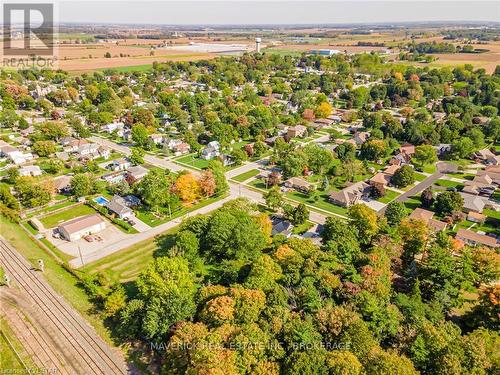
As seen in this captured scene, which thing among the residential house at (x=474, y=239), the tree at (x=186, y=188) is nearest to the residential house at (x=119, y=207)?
the tree at (x=186, y=188)

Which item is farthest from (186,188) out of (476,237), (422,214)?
(476,237)

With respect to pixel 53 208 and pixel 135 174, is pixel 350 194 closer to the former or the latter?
pixel 135 174

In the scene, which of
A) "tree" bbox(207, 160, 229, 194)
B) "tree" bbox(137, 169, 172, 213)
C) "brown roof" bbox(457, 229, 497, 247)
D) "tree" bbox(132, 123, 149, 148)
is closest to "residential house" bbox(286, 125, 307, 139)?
"tree" bbox(207, 160, 229, 194)

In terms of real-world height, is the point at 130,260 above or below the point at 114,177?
below

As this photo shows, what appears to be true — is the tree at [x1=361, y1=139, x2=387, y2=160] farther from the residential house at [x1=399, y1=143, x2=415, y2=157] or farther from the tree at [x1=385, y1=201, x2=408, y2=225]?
the tree at [x1=385, y1=201, x2=408, y2=225]

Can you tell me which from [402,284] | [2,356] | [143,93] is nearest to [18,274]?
[2,356]

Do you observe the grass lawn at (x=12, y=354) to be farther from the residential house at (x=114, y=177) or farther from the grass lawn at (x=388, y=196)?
the grass lawn at (x=388, y=196)
